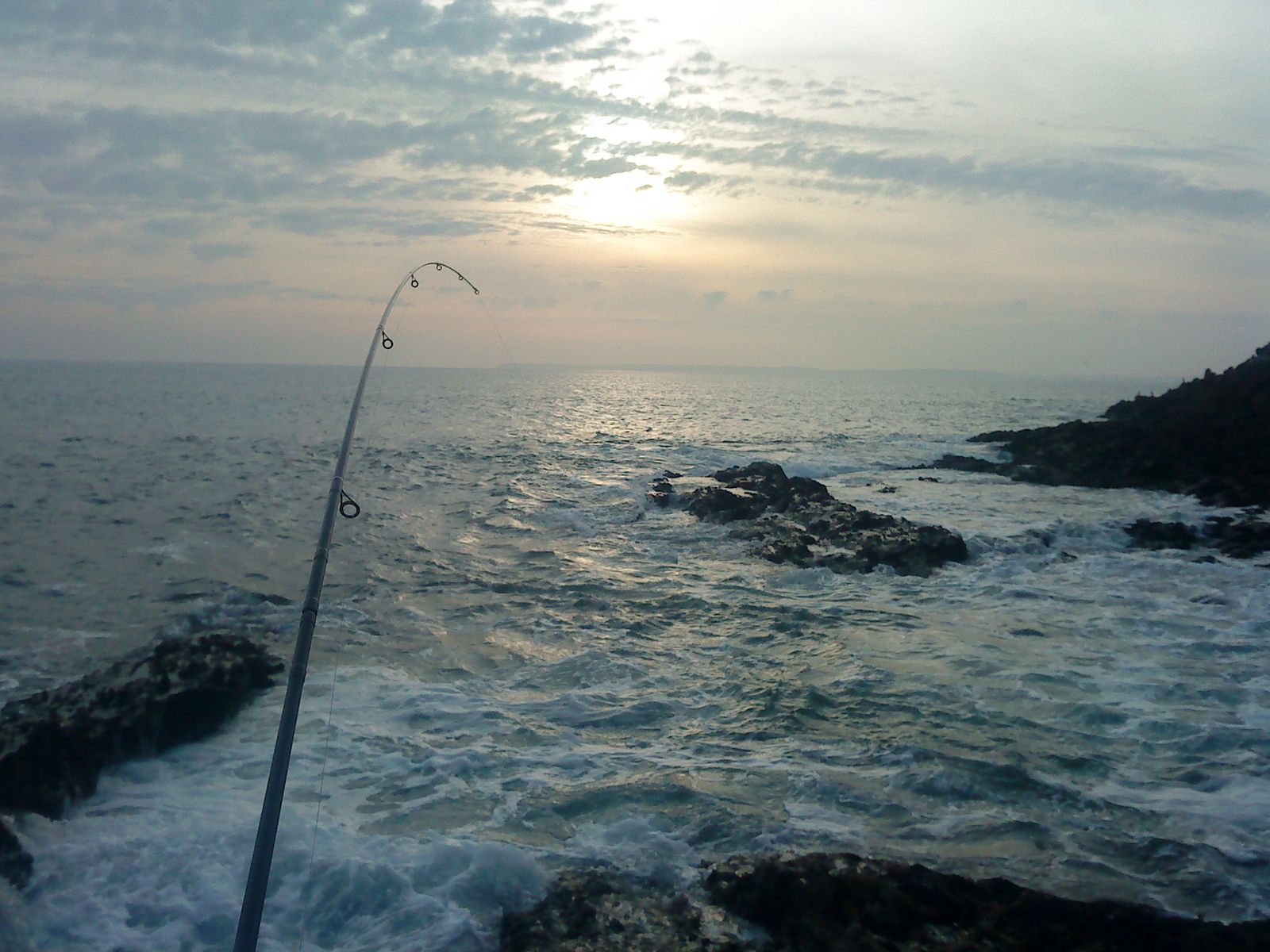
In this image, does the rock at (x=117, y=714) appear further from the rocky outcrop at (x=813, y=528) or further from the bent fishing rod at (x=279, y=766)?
the rocky outcrop at (x=813, y=528)

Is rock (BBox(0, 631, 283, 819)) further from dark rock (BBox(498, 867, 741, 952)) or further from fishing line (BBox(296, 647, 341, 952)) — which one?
dark rock (BBox(498, 867, 741, 952))

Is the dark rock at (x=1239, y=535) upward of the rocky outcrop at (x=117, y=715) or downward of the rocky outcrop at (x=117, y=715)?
upward

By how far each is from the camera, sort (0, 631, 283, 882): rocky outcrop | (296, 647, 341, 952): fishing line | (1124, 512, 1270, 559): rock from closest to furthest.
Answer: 1. (296, 647, 341, 952): fishing line
2. (0, 631, 283, 882): rocky outcrop
3. (1124, 512, 1270, 559): rock

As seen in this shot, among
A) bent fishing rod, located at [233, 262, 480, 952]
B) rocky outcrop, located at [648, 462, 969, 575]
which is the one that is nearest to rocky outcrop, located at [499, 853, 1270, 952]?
bent fishing rod, located at [233, 262, 480, 952]

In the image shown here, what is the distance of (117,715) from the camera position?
24.9 feet

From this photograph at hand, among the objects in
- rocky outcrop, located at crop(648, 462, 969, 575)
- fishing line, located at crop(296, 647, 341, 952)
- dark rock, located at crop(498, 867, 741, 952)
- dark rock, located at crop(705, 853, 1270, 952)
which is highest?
rocky outcrop, located at crop(648, 462, 969, 575)

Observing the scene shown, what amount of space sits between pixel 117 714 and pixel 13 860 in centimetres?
215

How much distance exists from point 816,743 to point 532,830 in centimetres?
298

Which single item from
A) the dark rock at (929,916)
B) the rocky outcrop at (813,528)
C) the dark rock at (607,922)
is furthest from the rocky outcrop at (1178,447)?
the dark rock at (607,922)

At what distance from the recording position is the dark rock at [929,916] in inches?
184

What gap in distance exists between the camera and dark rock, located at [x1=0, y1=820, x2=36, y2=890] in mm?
5430

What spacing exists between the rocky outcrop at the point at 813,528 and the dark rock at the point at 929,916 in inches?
375

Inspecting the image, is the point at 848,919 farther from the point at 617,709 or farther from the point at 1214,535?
the point at 1214,535

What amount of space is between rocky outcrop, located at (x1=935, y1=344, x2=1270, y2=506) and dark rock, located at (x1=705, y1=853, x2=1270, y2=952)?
17.0 m
